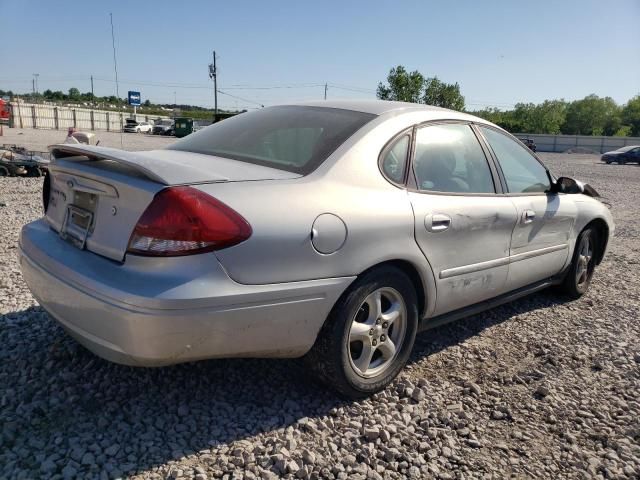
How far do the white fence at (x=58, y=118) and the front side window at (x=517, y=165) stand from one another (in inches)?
1525

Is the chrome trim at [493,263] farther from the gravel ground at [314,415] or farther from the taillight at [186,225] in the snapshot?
the taillight at [186,225]

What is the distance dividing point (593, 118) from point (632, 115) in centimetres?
689

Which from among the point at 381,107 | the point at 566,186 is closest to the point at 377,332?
the point at 381,107

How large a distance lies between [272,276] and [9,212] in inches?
243

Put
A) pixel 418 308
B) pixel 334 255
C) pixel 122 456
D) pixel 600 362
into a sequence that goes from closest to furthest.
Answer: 1. pixel 122 456
2. pixel 334 255
3. pixel 418 308
4. pixel 600 362

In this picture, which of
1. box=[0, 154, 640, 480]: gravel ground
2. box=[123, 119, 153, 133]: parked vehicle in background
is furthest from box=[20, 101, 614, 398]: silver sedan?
box=[123, 119, 153, 133]: parked vehicle in background

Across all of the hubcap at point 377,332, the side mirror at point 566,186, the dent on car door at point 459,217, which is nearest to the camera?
the hubcap at point 377,332

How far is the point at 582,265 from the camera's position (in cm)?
472

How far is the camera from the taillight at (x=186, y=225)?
6.99ft

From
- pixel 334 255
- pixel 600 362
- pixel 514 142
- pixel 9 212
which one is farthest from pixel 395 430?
pixel 9 212

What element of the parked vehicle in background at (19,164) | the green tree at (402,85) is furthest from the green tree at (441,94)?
the parked vehicle in background at (19,164)

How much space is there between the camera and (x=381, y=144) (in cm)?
284

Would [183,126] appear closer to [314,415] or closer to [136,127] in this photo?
[136,127]

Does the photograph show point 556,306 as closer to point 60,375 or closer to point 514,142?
point 514,142
